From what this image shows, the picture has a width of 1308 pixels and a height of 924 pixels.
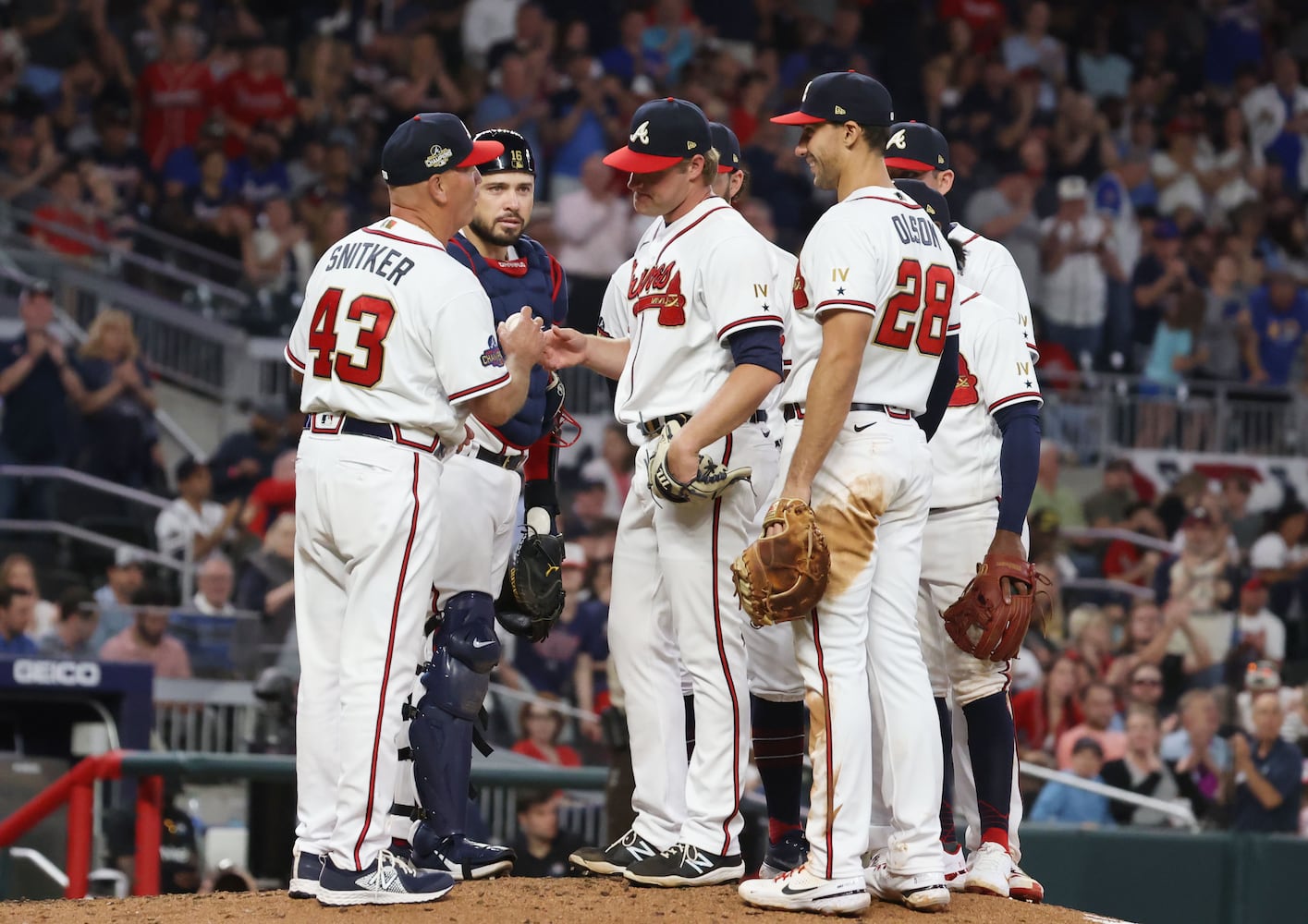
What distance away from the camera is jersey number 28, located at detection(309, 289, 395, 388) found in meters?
4.27

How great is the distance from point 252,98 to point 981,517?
8377 mm

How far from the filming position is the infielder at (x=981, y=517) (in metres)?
4.73

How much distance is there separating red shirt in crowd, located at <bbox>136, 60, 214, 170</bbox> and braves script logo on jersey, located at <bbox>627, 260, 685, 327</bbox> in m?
7.86

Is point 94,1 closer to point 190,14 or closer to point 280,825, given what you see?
point 190,14

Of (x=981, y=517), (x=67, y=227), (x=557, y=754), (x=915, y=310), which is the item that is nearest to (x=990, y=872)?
(x=981, y=517)

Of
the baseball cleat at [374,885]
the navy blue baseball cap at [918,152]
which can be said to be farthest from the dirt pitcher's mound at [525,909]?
the navy blue baseball cap at [918,152]

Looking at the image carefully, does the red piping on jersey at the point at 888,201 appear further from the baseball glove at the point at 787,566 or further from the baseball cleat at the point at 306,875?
the baseball cleat at the point at 306,875

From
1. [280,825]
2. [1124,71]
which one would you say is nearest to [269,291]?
[280,825]

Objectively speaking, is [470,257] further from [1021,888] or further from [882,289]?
[1021,888]

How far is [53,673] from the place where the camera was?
6.24 m

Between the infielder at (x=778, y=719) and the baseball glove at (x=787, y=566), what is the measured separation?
1.58 ft

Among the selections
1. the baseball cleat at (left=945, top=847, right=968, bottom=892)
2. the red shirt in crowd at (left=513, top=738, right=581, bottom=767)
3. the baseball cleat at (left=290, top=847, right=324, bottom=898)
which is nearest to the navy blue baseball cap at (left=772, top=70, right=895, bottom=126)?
the baseball cleat at (left=945, top=847, right=968, bottom=892)

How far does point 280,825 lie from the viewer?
A: 6.56m

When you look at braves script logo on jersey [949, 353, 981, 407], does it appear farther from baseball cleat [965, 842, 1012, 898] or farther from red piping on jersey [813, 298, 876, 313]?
baseball cleat [965, 842, 1012, 898]
